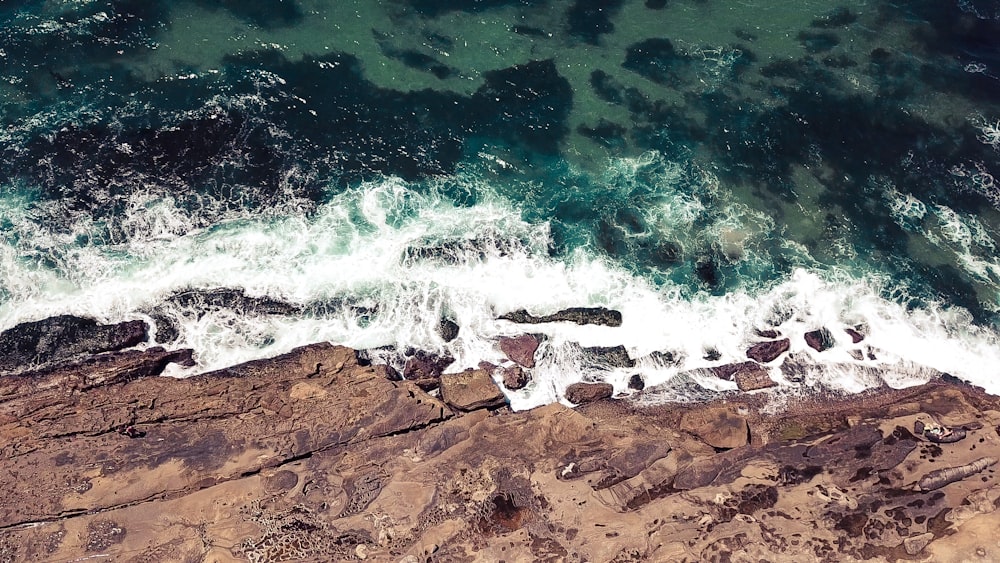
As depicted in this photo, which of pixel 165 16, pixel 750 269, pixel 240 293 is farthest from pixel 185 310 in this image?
pixel 750 269

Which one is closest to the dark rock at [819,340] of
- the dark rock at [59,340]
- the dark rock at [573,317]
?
the dark rock at [573,317]

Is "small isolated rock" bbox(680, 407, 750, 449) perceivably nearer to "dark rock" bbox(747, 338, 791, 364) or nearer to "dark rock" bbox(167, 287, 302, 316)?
"dark rock" bbox(747, 338, 791, 364)

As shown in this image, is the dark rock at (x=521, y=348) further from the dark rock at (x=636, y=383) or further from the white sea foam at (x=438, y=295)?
the dark rock at (x=636, y=383)

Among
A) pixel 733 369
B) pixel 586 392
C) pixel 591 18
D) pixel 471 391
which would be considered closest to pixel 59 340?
pixel 471 391

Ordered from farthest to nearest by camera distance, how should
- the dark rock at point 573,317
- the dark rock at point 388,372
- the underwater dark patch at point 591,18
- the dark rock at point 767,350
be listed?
the underwater dark patch at point 591,18
the dark rock at point 573,317
the dark rock at point 767,350
the dark rock at point 388,372

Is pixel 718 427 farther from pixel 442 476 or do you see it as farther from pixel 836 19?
pixel 836 19

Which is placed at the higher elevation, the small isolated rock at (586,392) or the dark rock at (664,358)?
the dark rock at (664,358)

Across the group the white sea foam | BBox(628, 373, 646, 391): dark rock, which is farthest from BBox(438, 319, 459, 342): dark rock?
BBox(628, 373, 646, 391): dark rock
